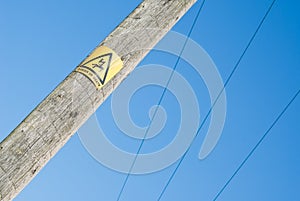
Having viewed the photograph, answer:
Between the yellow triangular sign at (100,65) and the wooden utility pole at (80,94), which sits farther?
the yellow triangular sign at (100,65)

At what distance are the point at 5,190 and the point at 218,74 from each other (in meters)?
1.28

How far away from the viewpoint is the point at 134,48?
2.16m

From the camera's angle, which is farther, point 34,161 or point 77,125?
point 77,125

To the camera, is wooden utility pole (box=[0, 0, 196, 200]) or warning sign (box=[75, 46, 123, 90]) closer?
wooden utility pole (box=[0, 0, 196, 200])

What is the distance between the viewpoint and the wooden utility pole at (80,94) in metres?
1.79

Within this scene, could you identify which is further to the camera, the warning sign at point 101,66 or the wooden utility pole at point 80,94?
the warning sign at point 101,66

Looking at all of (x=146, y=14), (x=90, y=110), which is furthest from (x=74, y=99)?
(x=146, y=14)

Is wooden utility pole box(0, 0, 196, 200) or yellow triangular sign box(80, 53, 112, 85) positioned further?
yellow triangular sign box(80, 53, 112, 85)

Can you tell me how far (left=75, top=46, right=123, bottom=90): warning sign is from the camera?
2057 millimetres

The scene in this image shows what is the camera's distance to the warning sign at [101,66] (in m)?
2.06

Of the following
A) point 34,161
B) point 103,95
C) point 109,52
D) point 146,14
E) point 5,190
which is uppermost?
point 146,14

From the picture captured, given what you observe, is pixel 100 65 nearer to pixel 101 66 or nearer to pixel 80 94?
pixel 101 66

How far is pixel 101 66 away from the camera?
6.99ft

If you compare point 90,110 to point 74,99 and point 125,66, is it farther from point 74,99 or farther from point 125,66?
point 125,66
